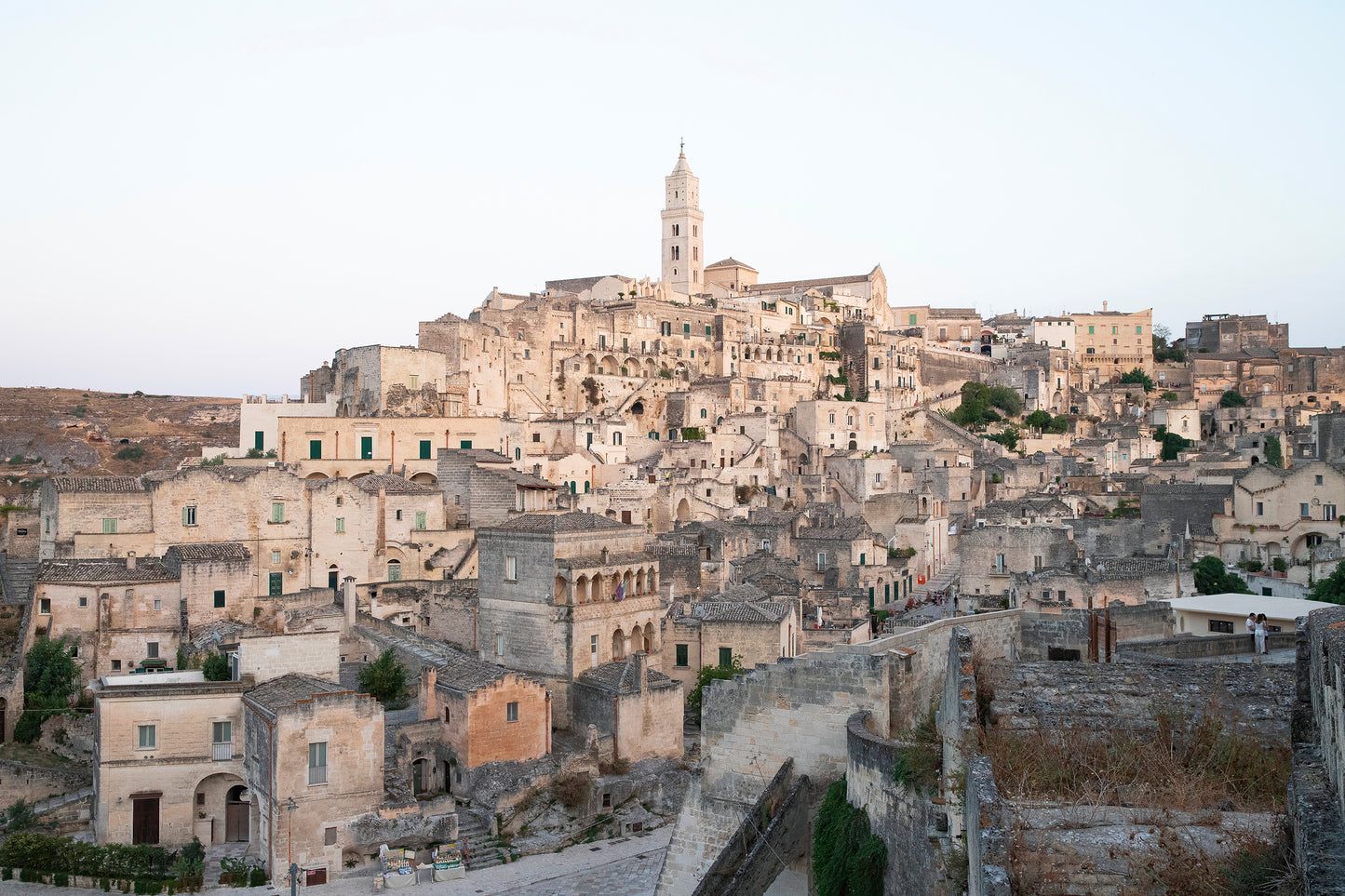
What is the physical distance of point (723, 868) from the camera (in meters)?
13.5

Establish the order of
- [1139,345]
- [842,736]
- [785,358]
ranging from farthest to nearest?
[1139,345] < [785,358] < [842,736]

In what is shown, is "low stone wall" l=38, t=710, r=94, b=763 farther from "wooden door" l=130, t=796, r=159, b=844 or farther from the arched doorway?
the arched doorway

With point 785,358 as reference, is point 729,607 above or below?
below

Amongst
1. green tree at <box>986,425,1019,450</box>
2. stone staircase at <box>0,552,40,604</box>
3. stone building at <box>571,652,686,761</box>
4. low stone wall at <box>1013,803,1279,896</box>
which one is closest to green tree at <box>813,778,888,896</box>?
low stone wall at <box>1013,803,1279,896</box>

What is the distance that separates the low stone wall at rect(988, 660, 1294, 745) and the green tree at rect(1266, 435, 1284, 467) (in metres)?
49.0

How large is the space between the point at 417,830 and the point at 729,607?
36.6 ft

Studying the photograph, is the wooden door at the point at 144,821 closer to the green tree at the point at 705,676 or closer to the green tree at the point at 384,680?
the green tree at the point at 384,680

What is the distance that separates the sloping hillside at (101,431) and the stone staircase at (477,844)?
1623 inches

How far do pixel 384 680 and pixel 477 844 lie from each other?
20.9 feet

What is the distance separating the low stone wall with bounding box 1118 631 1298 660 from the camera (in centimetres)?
1465

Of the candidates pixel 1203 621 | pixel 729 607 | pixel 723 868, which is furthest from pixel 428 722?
pixel 1203 621

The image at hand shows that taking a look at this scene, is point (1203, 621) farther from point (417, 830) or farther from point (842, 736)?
point (417, 830)

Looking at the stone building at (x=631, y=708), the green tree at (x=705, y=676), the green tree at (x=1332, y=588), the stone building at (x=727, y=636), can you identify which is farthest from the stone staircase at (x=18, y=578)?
the green tree at (x=1332, y=588)

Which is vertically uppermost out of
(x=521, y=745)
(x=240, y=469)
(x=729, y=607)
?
(x=240, y=469)
